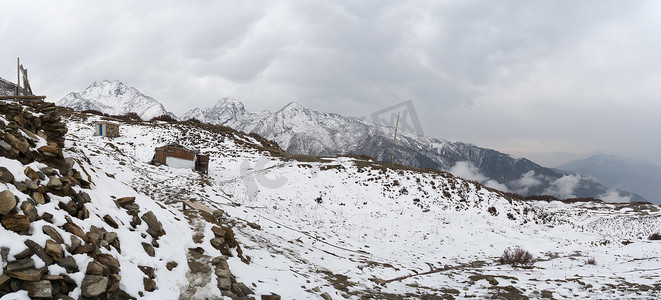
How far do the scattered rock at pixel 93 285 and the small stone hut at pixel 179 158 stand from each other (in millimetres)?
19924

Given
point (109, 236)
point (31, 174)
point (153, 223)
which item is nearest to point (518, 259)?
point (153, 223)

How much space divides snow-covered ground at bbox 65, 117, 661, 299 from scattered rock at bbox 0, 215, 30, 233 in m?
2.35

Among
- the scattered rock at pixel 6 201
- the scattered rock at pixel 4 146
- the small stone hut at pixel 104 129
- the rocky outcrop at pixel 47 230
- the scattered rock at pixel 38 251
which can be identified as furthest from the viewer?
the small stone hut at pixel 104 129

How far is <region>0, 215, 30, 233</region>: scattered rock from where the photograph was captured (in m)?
4.44

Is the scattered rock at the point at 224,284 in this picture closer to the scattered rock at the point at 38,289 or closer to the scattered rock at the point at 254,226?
the scattered rock at the point at 38,289

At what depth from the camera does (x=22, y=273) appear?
396cm

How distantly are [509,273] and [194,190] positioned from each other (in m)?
16.4

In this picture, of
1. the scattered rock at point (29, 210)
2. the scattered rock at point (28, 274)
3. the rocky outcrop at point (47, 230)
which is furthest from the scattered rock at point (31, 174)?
the scattered rock at point (28, 274)

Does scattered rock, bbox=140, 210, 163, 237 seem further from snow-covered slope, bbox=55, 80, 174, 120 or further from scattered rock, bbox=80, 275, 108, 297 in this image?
snow-covered slope, bbox=55, 80, 174, 120

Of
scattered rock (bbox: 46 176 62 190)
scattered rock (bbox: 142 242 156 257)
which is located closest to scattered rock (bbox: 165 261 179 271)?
scattered rock (bbox: 142 242 156 257)

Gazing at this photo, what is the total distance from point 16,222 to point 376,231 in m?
16.9

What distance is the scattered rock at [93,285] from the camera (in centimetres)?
454

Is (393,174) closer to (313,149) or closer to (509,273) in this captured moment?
(509,273)

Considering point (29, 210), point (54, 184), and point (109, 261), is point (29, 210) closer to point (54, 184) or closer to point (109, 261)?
point (54, 184)
